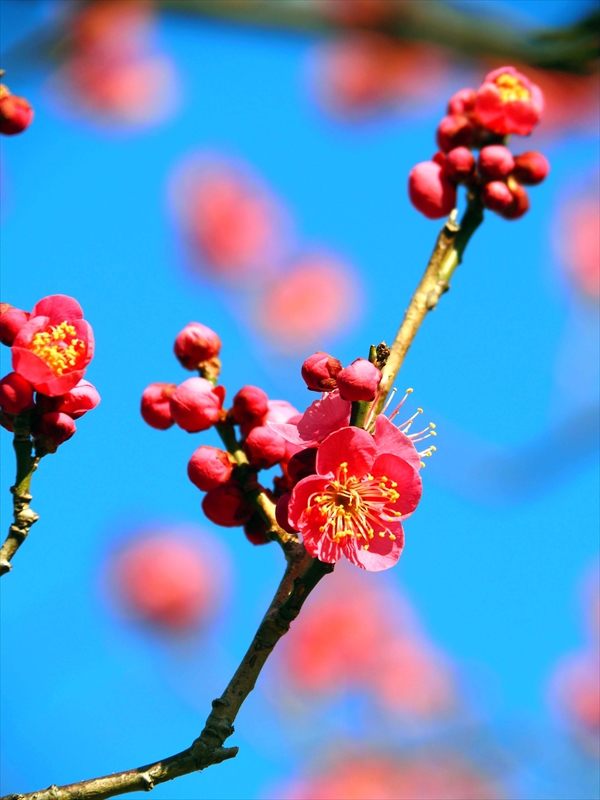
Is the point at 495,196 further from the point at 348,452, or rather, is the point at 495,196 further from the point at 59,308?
the point at 59,308

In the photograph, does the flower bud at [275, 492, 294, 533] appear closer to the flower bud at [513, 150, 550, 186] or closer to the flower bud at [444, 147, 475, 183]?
the flower bud at [444, 147, 475, 183]

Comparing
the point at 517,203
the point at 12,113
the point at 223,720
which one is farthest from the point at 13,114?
the point at 223,720

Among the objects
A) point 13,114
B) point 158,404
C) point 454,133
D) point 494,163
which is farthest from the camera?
point 454,133

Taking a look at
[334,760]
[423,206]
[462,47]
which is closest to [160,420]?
[423,206]

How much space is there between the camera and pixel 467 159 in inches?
91.8

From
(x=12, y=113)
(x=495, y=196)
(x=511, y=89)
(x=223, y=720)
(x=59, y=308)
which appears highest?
(x=511, y=89)

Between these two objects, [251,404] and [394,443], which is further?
[251,404]

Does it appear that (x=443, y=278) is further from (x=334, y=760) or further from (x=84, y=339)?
(x=334, y=760)

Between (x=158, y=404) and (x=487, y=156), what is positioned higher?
(x=487, y=156)

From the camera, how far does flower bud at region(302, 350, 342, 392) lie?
1.72 meters

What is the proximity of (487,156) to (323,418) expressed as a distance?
958mm

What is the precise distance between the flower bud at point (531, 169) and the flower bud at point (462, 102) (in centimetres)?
20

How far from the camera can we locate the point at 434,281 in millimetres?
1966

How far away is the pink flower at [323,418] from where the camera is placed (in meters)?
1.72
